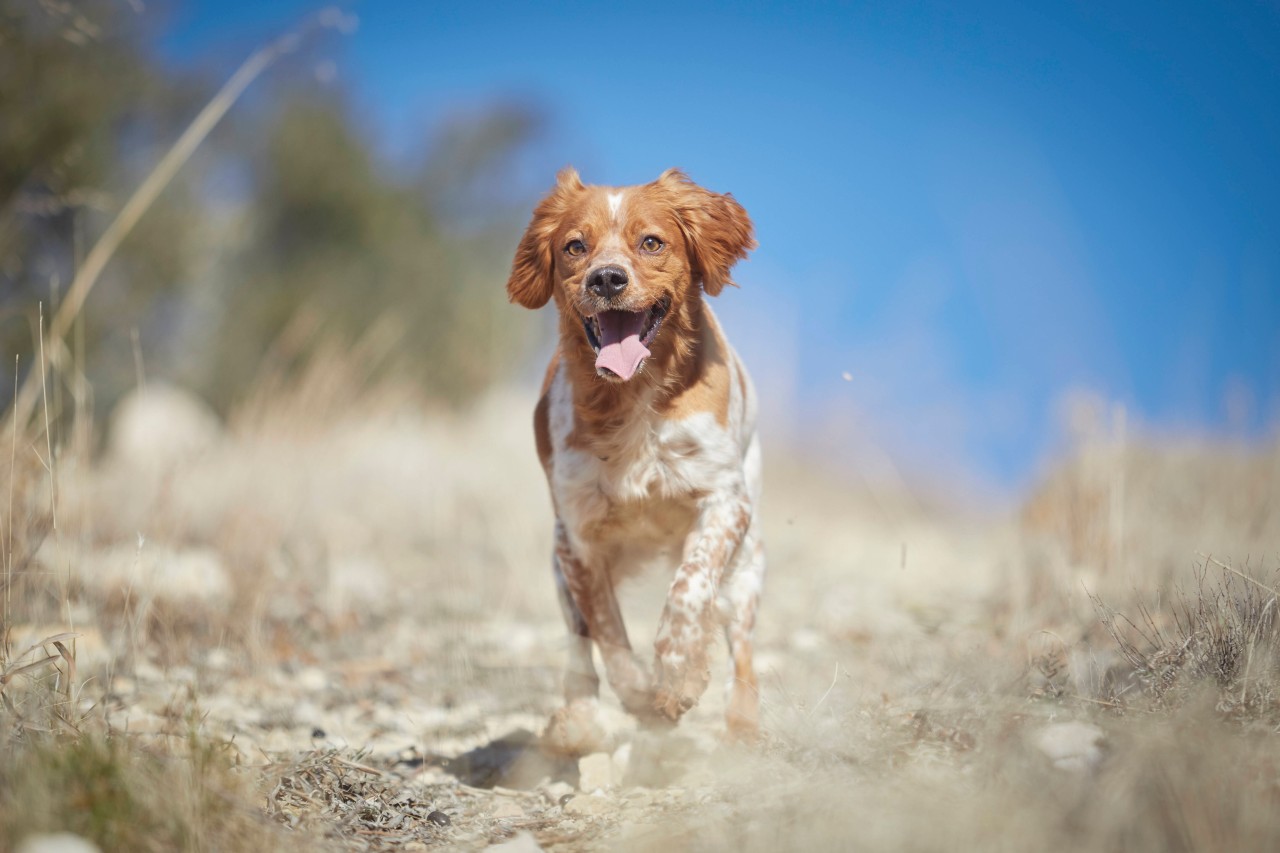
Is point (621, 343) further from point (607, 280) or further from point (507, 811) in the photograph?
point (507, 811)

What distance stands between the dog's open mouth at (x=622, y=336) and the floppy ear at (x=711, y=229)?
0.79 ft

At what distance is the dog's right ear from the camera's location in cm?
372

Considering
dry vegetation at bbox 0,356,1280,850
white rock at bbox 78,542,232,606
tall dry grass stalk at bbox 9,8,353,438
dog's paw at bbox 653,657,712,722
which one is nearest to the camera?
dry vegetation at bbox 0,356,1280,850

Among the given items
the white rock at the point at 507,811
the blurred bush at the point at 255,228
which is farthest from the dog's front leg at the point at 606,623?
the blurred bush at the point at 255,228

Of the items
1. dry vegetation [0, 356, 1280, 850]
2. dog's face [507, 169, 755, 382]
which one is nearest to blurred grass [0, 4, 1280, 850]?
dry vegetation [0, 356, 1280, 850]

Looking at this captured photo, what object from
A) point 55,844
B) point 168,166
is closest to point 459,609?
point 168,166

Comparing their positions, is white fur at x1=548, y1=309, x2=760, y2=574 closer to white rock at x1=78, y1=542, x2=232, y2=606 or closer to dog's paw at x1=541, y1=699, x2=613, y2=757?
dog's paw at x1=541, y1=699, x2=613, y2=757

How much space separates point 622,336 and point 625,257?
0.26m

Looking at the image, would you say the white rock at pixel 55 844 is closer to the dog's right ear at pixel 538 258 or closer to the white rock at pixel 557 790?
the white rock at pixel 557 790

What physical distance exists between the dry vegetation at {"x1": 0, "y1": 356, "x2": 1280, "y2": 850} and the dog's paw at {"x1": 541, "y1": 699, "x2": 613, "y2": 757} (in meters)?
0.08

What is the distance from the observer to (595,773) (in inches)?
127

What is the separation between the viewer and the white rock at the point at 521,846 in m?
2.41

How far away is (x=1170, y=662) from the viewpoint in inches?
109

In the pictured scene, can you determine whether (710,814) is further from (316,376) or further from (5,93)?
(5,93)
